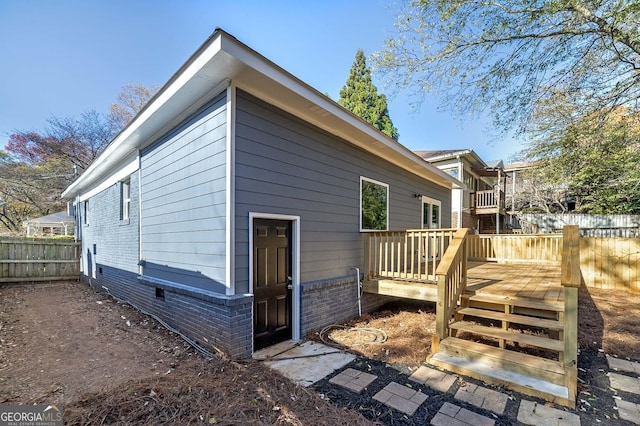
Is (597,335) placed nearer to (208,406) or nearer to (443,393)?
(443,393)

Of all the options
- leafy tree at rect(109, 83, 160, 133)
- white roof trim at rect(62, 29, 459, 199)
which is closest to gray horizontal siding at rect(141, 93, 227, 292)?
white roof trim at rect(62, 29, 459, 199)

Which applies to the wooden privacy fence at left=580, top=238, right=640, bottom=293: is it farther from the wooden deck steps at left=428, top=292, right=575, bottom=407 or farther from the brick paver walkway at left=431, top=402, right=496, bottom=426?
the brick paver walkway at left=431, top=402, right=496, bottom=426

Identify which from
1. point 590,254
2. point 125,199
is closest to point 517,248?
point 590,254

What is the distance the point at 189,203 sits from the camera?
14.3 feet

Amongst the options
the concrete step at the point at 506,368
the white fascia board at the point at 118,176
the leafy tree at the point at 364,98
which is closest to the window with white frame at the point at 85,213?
the white fascia board at the point at 118,176

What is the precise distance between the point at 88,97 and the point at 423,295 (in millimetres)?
19759

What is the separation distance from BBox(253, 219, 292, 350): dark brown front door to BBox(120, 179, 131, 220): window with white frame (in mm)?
4675

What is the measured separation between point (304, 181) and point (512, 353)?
362 centimetres

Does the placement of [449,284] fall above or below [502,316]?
above

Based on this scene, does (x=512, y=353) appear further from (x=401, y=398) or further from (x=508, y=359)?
(x=401, y=398)

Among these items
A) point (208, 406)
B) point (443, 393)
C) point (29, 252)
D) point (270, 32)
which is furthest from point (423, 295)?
point (29, 252)

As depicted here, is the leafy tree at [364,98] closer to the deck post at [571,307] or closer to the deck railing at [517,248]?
the deck railing at [517,248]

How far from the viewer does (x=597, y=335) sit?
4.53 metres

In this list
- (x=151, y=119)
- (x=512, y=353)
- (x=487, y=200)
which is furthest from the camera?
(x=487, y=200)
